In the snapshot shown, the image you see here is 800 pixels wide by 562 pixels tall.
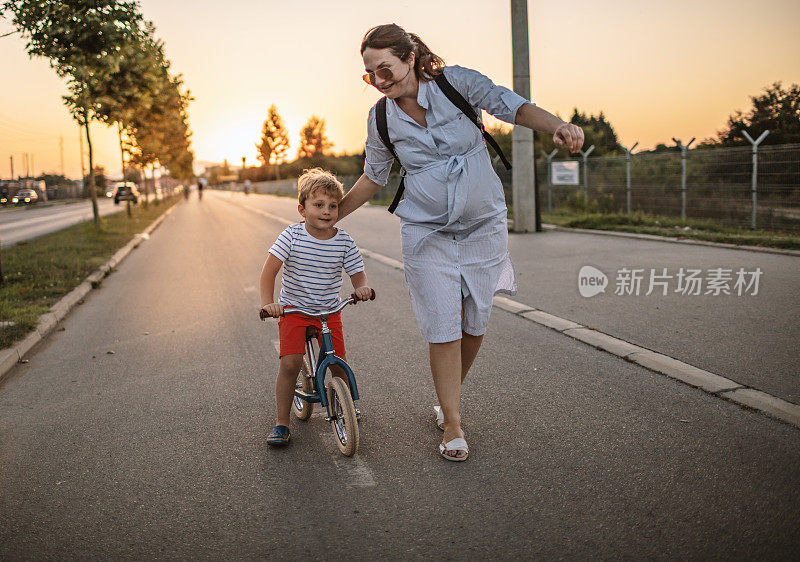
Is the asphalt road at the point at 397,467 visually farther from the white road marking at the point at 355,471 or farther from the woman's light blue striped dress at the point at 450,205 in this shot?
the woman's light blue striped dress at the point at 450,205

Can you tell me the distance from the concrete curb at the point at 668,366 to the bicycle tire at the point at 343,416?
228 centimetres

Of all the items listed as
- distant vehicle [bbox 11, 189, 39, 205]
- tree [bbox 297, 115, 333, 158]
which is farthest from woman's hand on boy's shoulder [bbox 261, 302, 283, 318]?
tree [bbox 297, 115, 333, 158]

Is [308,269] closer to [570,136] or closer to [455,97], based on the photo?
[455,97]

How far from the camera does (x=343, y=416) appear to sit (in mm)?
3637

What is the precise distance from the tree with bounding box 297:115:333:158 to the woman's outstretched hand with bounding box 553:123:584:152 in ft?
380

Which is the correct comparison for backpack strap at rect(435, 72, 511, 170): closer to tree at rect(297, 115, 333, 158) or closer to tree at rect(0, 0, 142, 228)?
tree at rect(0, 0, 142, 228)

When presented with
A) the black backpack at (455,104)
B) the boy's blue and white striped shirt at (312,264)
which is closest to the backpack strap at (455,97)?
the black backpack at (455,104)

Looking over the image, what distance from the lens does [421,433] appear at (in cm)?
395

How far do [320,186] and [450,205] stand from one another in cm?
70

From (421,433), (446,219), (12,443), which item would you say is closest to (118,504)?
(12,443)

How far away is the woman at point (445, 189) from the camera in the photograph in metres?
3.27

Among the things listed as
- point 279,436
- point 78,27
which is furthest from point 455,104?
point 78,27

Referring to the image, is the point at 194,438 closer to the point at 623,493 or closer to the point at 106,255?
the point at 623,493

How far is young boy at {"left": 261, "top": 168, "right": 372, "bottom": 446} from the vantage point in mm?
3574
